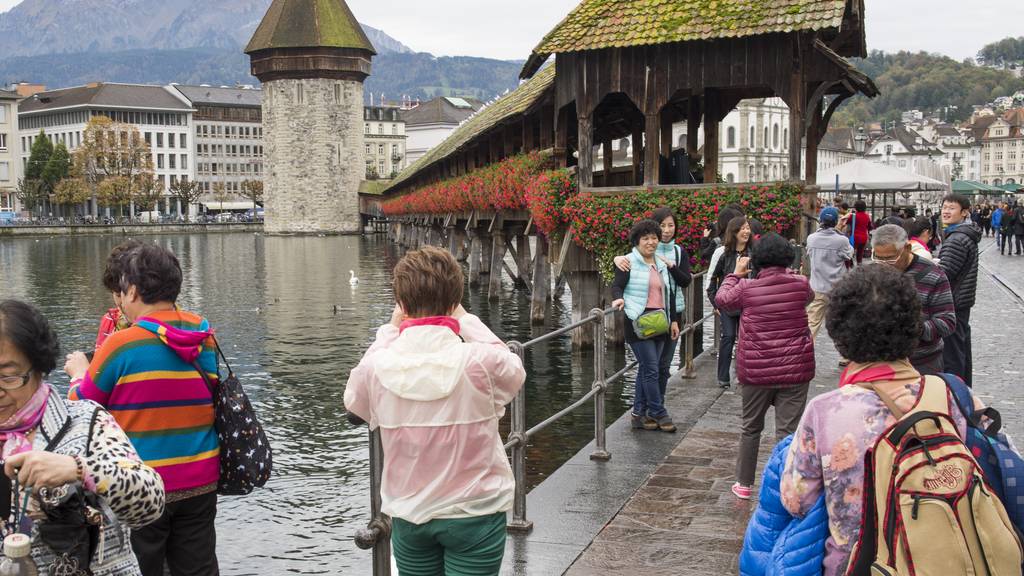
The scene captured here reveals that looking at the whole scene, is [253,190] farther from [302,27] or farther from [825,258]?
[825,258]

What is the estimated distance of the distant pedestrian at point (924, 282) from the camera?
5762mm

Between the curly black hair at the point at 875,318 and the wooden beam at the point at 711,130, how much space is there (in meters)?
14.2

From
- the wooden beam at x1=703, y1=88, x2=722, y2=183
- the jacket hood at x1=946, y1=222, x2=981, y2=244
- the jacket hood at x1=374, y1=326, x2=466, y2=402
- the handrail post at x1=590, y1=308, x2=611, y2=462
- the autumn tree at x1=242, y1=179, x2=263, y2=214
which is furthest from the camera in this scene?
the autumn tree at x1=242, y1=179, x2=263, y2=214

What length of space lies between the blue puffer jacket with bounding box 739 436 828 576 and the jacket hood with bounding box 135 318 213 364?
75.7 inches

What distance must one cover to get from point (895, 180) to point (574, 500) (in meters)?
17.5

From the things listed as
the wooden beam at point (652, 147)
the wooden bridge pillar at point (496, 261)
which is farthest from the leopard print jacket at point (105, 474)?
the wooden bridge pillar at point (496, 261)

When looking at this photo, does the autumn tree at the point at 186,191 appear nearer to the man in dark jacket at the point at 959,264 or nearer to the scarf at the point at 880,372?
the man in dark jacket at the point at 959,264

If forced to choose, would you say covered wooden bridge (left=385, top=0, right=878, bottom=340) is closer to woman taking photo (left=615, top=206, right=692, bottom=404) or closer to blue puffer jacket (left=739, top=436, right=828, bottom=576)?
woman taking photo (left=615, top=206, right=692, bottom=404)

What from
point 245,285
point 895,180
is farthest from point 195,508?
point 245,285

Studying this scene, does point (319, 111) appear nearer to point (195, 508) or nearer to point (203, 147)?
point (203, 147)

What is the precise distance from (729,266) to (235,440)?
5.56m

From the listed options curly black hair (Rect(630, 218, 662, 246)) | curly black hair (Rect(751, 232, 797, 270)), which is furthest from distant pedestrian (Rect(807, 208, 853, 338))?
curly black hair (Rect(751, 232, 797, 270))

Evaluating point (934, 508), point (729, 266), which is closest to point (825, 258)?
point (729, 266)

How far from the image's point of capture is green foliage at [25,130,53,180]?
97.6 m
